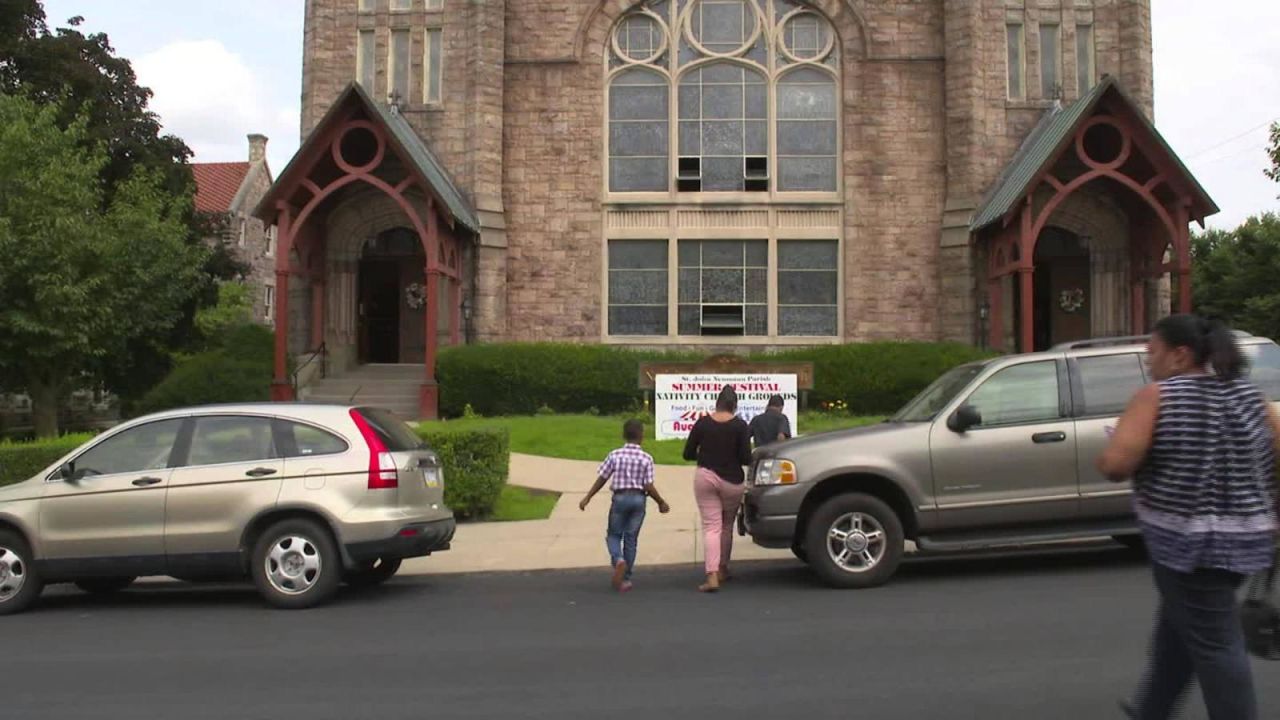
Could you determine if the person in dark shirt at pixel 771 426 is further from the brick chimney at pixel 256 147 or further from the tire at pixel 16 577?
the brick chimney at pixel 256 147

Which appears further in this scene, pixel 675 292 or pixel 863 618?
pixel 675 292

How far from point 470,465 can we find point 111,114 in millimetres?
22336

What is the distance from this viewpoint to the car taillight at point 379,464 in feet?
29.1

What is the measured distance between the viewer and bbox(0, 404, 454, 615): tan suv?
8797mm

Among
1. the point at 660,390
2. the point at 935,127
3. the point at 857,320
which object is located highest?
the point at 935,127

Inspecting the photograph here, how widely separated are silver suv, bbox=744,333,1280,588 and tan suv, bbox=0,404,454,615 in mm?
2990

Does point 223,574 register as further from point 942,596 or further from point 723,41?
point 723,41

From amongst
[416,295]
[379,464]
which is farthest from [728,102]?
[379,464]

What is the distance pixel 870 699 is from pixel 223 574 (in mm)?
5535

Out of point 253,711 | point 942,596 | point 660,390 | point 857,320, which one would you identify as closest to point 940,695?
point 942,596

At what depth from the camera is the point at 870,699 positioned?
5770 mm

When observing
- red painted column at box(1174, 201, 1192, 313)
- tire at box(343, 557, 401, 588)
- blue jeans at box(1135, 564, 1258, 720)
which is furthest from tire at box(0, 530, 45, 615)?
red painted column at box(1174, 201, 1192, 313)

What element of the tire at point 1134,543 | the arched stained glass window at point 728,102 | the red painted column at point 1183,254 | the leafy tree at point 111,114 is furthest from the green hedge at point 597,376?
the tire at point 1134,543

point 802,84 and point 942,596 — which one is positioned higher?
point 802,84
